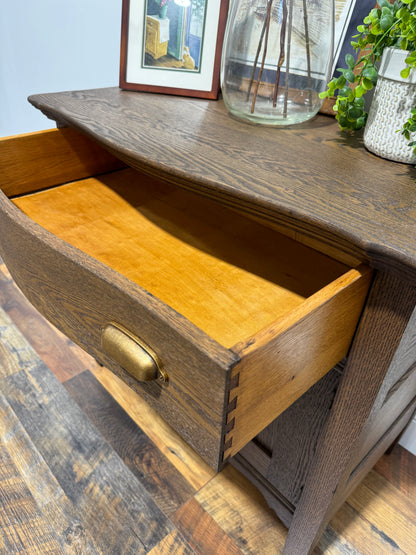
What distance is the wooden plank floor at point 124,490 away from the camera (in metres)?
0.82

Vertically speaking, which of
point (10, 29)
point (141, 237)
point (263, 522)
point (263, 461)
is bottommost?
point (263, 522)

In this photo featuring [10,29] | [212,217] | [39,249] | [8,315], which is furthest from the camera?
[10,29]

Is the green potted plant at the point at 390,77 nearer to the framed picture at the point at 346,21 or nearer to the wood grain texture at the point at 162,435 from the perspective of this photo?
the framed picture at the point at 346,21

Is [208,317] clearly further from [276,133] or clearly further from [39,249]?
[276,133]

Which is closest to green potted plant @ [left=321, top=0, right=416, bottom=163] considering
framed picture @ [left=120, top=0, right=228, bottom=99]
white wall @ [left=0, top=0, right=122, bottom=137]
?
framed picture @ [left=120, top=0, right=228, bottom=99]

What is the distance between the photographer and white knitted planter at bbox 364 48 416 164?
1.53 ft

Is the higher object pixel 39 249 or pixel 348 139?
pixel 348 139

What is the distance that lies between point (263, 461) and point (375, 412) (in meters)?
0.33

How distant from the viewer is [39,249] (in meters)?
0.45

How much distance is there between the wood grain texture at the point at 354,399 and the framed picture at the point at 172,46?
537 millimetres

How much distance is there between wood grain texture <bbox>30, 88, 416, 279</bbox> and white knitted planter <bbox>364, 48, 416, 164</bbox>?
0.06 ft

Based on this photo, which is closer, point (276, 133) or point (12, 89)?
point (276, 133)

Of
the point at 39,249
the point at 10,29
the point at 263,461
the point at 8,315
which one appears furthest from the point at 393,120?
the point at 10,29

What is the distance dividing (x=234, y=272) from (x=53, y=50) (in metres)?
1.37
